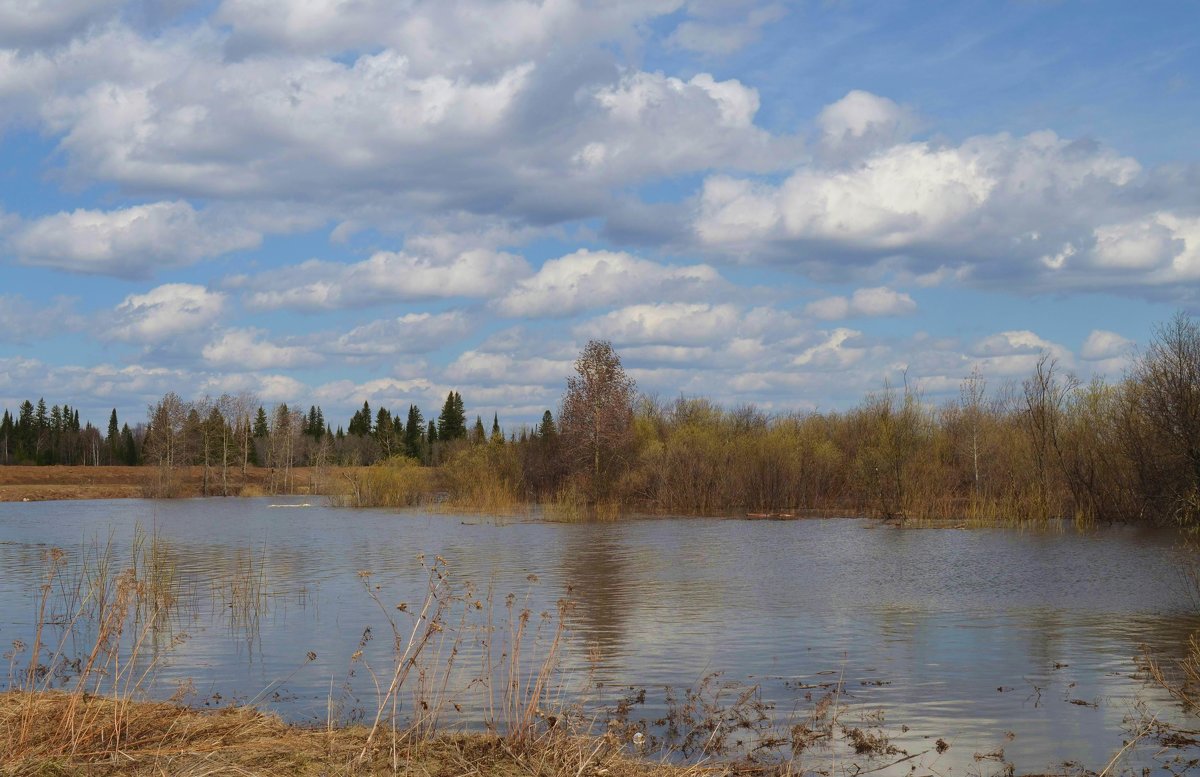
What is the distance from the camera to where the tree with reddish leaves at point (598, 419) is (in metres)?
51.2

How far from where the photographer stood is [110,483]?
280ft

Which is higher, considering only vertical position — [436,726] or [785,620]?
[436,726]

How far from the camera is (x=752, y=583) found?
64.0 ft

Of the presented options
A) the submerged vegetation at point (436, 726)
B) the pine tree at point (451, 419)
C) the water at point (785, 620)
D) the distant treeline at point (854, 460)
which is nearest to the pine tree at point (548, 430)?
the distant treeline at point (854, 460)

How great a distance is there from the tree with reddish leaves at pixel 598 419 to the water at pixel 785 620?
2007 centimetres

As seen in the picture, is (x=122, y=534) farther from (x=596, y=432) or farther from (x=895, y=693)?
(x=895, y=693)

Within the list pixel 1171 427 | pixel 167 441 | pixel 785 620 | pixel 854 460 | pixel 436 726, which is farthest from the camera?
pixel 167 441

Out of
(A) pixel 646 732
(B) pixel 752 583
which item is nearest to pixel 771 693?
(A) pixel 646 732

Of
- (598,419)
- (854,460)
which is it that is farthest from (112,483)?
A: (854,460)

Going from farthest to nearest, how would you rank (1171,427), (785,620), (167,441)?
(167,441) < (1171,427) < (785,620)

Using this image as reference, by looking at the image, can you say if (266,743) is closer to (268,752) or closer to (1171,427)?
(268,752)

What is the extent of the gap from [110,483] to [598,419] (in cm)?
5269

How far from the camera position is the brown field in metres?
76.3

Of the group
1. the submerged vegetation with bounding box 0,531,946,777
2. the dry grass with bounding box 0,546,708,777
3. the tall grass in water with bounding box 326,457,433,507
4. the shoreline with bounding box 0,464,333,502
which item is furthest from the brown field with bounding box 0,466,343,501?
the dry grass with bounding box 0,546,708,777
